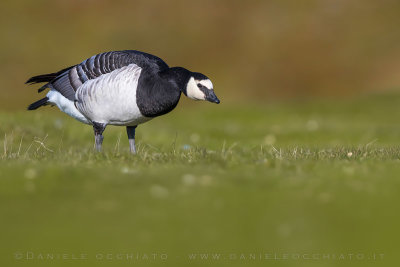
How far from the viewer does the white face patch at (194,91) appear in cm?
Answer: 1085

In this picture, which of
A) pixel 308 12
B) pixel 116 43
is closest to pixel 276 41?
pixel 308 12

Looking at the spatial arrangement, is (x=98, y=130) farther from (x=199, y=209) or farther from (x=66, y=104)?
(x=199, y=209)

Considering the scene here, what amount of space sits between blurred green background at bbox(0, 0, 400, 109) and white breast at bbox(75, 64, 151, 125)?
30.8 m

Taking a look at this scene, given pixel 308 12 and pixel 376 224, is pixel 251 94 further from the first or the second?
pixel 376 224

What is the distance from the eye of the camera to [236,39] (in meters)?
44.9

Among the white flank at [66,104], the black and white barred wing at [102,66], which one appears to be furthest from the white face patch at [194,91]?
the white flank at [66,104]

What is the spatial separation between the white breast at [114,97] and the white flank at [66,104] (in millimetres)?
701

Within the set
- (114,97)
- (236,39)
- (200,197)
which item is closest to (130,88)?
(114,97)

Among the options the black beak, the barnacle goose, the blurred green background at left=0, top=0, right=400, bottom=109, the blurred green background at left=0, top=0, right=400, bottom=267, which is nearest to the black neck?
the barnacle goose

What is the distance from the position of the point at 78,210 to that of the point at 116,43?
3778 centimetres

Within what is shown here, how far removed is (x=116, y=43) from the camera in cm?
4369

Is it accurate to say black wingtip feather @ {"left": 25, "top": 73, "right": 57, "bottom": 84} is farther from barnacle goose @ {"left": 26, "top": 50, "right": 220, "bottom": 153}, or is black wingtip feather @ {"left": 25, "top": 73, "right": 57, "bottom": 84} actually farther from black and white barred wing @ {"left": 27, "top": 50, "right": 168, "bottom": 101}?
barnacle goose @ {"left": 26, "top": 50, "right": 220, "bottom": 153}

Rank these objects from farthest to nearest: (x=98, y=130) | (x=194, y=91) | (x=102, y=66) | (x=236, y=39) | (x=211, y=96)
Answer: (x=236, y=39) < (x=98, y=130) < (x=102, y=66) < (x=194, y=91) < (x=211, y=96)

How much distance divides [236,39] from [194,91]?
34.8 m
